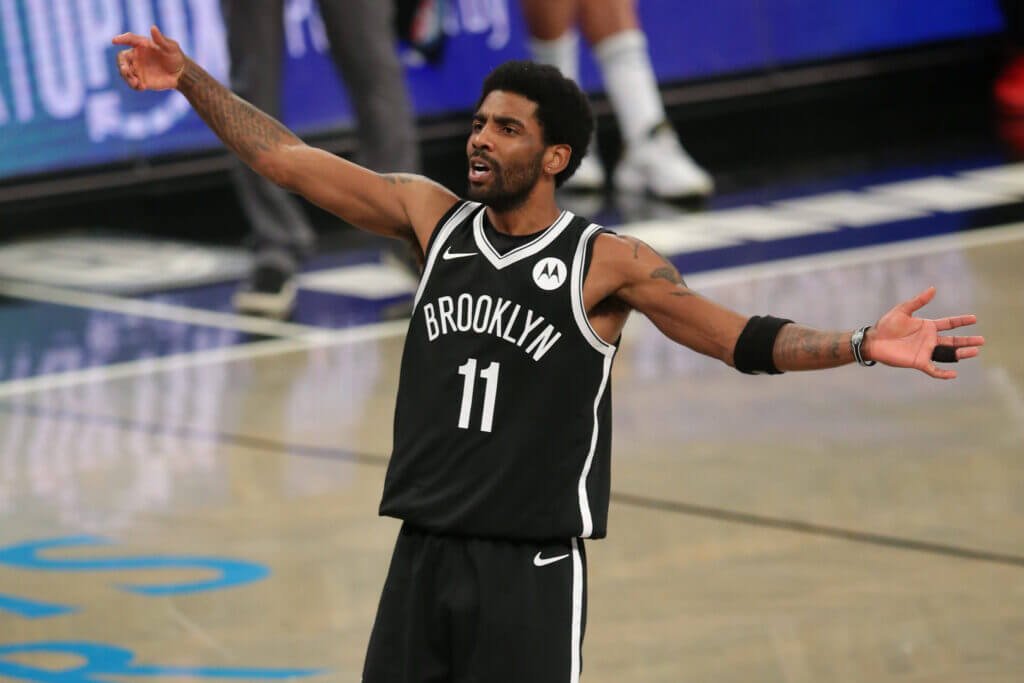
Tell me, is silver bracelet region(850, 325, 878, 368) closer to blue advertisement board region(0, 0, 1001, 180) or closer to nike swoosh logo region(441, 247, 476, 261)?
nike swoosh logo region(441, 247, 476, 261)

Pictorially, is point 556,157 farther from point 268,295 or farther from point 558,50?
point 558,50

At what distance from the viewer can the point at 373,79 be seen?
8.06 meters

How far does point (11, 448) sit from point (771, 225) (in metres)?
4.35

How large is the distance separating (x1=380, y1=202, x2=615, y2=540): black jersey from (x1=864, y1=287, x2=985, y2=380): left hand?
494mm

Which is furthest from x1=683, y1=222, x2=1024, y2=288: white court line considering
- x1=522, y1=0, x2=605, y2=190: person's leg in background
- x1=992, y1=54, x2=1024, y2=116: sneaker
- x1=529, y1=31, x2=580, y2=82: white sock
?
x1=992, y1=54, x2=1024, y2=116: sneaker

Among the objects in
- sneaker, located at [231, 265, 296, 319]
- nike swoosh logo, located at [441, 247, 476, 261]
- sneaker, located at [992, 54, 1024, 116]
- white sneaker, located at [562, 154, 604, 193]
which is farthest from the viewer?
sneaker, located at [992, 54, 1024, 116]

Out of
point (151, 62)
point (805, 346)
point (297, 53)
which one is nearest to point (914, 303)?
point (805, 346)

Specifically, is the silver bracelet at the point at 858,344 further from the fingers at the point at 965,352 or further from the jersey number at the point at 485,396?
the jersey number at the point at 485,396

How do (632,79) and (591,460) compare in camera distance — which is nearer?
(591,460)

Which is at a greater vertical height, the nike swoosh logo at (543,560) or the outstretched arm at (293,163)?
the outstretched arm at (293,163)

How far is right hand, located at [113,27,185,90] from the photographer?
3941mm

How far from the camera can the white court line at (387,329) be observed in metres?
7.55

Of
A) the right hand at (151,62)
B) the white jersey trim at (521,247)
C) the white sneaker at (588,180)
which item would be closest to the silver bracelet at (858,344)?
the white jersey trim at (521,247)

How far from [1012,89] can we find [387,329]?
18.8 feet
